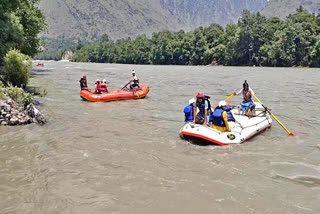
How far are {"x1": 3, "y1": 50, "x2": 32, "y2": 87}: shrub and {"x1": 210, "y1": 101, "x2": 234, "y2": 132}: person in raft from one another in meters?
10.6

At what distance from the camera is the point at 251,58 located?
2621 inches

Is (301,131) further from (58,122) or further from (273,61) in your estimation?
(273,61)

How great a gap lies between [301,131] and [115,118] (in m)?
6.94

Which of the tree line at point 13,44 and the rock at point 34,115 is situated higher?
the tree line at point 13,44

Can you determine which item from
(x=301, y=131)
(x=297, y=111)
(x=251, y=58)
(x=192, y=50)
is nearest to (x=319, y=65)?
(x=251, y=58)

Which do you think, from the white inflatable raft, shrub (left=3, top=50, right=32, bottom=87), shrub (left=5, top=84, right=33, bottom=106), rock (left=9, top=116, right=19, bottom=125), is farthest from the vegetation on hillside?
the white inflatable raft

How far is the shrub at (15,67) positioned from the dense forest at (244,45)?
49504 millimetres

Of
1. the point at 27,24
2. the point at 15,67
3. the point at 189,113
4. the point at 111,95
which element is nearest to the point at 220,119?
the point at 189,113

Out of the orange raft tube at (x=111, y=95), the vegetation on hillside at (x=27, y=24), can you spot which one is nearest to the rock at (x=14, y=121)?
the orange raft tube at (x=111, y=95)

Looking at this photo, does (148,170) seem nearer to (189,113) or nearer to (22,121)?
(189,113)

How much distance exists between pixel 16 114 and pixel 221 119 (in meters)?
6.70

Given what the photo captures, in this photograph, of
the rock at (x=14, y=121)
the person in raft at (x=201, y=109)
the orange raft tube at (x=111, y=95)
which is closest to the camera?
the person in raft at (x=201, y=109)

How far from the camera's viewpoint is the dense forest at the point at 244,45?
56656 mm

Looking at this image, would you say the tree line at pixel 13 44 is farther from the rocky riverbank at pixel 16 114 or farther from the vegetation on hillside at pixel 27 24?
the rocky riverbank at pixel 16 114
